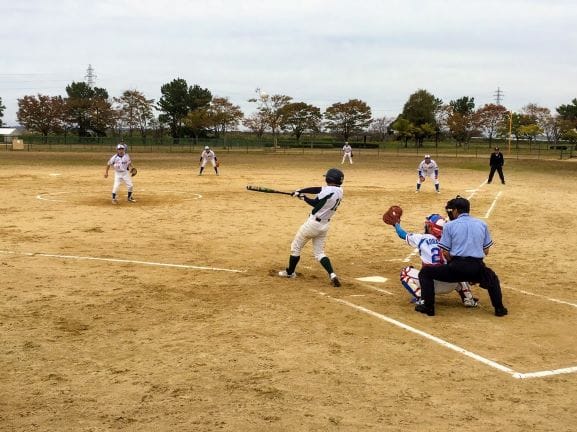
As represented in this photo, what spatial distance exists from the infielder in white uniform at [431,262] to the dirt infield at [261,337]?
22cm

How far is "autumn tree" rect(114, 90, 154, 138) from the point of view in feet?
296

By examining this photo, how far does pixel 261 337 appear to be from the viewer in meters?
7.02

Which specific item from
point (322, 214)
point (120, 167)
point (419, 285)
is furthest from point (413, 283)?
point (120, 167)

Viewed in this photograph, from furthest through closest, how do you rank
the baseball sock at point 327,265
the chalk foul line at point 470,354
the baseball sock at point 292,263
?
the baseball sock at point 292,263 < the baseball sock at point 327,265 < the chalk foul line at point 470,354

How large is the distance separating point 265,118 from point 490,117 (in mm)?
36379

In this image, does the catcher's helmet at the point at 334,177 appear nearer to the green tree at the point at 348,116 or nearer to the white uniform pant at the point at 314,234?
the white uniform pant at the point at 314,234

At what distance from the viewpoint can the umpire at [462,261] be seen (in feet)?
25.7

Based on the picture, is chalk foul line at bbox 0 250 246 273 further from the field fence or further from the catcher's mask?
the field fence

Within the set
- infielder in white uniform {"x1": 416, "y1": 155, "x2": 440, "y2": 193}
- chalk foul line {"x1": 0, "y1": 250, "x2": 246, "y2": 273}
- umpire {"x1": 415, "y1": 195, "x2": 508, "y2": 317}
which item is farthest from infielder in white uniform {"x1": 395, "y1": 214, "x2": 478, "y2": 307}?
infielder in white uniform {"x1": 416, "y1": 155, "x2": 440, "y2": 193}

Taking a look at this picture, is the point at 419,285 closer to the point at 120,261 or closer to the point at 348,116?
the point at 120,261

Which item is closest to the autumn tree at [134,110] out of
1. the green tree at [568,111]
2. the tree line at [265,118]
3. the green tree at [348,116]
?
the tree line at [265,118]

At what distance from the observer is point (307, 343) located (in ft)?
22.4

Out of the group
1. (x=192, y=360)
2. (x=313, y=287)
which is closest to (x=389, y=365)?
(x=192, y=360)

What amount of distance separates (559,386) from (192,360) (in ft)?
12.4
